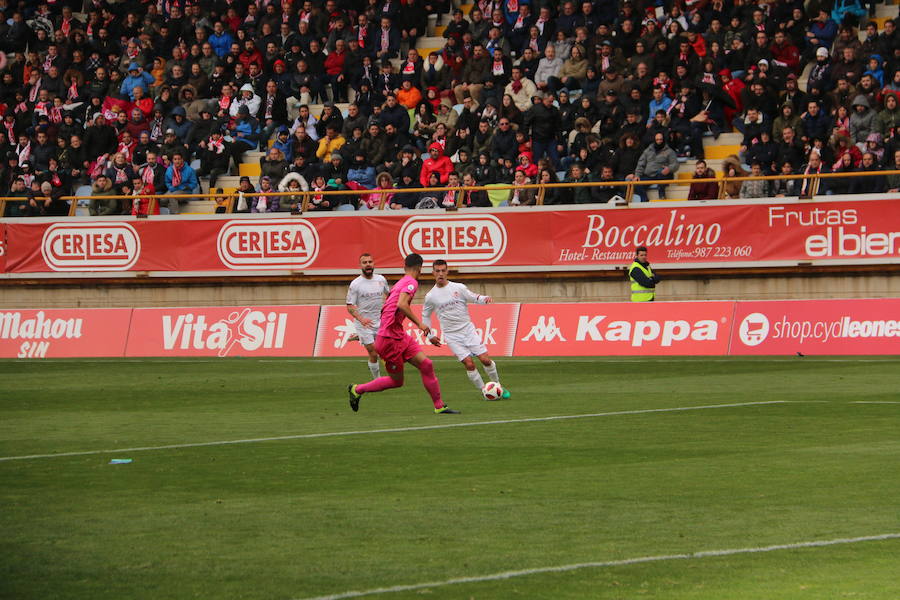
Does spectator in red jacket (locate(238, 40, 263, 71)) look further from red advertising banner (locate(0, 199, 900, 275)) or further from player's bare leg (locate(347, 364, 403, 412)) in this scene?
player's bare leg (locate(347, 364, 403, 412))

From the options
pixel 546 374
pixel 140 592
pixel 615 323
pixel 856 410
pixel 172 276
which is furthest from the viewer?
pixel 172 276

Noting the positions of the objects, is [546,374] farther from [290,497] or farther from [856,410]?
[290,497]

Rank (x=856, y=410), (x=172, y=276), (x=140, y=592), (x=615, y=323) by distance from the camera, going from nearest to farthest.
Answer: (x=140, y=592), (x=856, y=410), (x=615, y=323), (x=172, y=276)

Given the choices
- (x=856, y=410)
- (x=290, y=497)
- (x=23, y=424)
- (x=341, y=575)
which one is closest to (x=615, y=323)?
(x=856, y=410)

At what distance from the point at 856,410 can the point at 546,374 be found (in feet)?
25.6

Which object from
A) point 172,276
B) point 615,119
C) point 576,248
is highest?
point 615,119

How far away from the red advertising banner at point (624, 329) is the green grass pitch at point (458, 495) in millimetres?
6904

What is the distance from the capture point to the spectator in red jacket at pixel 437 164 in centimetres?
3297

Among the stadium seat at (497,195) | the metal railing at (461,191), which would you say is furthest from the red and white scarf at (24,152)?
the stadium seat at (497,195)

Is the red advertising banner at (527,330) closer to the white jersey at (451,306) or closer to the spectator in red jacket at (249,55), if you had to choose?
the white jersey at (451,306)

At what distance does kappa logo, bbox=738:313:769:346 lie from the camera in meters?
26.8

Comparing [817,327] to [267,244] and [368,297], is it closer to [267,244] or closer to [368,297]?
[368,297]

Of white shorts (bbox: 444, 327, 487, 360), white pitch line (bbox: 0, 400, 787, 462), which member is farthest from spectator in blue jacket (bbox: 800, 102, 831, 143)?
white pitch line (bbox: 0, 400, 787, 462)

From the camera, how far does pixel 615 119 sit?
31047 mm
